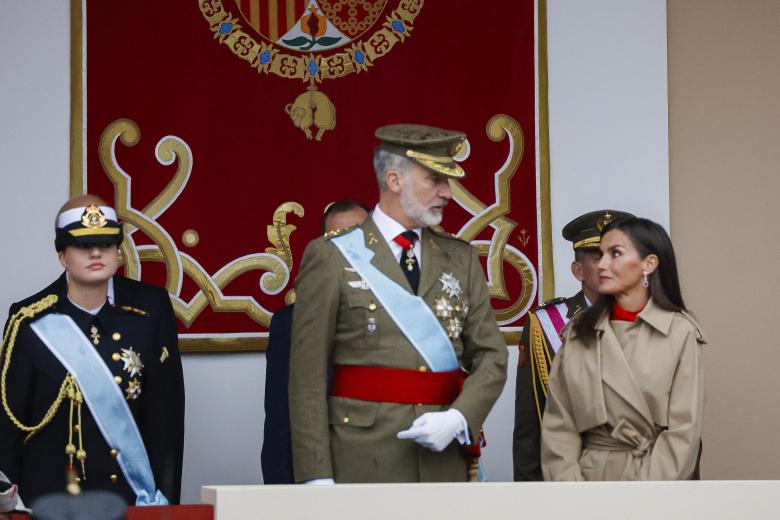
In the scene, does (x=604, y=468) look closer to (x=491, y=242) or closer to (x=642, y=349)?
(x=642, y=349)

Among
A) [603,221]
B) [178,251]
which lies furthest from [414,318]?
[178,251]

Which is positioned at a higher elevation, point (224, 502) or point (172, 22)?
point (172, 22)

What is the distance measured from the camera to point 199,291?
5.34 m

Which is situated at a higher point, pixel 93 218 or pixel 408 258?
pixel 93 218

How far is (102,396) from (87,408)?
57mm

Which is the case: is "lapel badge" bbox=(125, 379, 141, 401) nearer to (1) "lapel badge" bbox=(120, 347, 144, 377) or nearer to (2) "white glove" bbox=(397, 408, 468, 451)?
(1) "lapel badge" bbox=(120, 347, 144, 377)

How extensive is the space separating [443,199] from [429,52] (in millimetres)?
1787

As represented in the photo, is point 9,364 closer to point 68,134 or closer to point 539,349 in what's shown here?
point 68,134

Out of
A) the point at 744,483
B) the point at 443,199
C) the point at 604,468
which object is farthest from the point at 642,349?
the point at 744,483

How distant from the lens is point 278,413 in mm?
4602

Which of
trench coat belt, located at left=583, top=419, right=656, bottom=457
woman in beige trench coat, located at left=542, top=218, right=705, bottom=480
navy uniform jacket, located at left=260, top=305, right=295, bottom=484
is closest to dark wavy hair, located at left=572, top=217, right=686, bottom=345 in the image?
woman in beige trench coat, located at left=542, top=218, right=705, bottom=480

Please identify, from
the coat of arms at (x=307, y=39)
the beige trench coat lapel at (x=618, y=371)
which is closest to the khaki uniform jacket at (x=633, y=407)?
the beige trench coat lapel at (x=618, y=371)

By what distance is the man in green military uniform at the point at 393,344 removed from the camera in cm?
371

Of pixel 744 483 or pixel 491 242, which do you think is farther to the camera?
pixel 491 242
